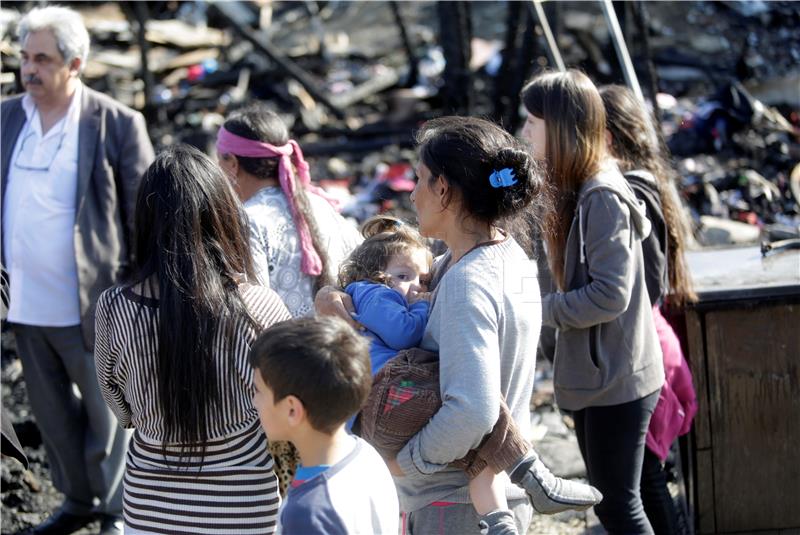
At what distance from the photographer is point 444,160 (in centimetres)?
241

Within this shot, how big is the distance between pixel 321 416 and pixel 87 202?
248 cm

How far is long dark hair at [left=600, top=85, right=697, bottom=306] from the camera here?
356cm

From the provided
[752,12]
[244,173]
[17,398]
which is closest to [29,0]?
[17,398]

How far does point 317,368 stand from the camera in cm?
205

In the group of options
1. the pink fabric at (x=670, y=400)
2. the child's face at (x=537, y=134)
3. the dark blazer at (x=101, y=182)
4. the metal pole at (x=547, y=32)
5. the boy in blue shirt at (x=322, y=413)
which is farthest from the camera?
the metal pole at (x=547, y=32)

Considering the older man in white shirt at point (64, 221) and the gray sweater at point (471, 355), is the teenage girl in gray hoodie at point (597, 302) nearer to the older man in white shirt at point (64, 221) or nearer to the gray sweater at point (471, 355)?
the gray sweater at point (471, 355)

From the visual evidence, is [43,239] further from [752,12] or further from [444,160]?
[752,12]

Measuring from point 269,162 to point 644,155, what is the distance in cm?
136

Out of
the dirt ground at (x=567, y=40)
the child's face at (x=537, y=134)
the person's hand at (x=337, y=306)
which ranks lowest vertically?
the dirt ground at (x=567, y=40)

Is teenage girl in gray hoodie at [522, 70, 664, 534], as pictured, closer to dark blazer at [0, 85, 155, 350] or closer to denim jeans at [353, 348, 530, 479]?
denim jeans at [353, 348, 530, 479]

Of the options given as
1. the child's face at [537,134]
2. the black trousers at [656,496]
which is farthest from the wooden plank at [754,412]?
the child's face at [537,134]

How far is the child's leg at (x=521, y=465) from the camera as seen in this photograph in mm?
2359

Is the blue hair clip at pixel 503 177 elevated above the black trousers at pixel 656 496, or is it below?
above

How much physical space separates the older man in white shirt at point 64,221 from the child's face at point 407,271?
1864mm
